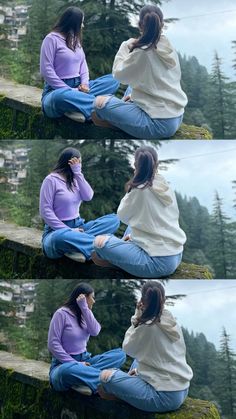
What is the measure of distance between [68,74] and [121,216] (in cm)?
68

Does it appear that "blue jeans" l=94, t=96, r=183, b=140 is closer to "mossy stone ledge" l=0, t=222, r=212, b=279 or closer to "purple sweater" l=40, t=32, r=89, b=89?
"purple sweater" l=40, t=32, r=89, b=89

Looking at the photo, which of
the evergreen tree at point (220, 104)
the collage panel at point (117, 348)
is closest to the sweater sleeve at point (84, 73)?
the evergreen tree at point (220, 104)

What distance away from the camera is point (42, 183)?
22.2ft

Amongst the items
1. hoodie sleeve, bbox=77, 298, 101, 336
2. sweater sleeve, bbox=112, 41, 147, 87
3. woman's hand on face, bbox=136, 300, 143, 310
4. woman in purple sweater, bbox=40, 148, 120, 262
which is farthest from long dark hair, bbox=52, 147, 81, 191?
woman's hand on face, bbox=136, 300, 143, 310

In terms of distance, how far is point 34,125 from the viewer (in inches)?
273

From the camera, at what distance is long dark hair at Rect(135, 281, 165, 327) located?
6.36m

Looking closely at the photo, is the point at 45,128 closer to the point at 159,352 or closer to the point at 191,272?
the point at 191,272

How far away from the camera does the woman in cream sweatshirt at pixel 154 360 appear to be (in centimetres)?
638

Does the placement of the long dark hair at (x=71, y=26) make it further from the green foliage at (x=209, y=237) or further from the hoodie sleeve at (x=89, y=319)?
the hoodie sleeve at (x=89, y=319)

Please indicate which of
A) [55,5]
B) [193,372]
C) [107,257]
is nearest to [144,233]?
[107,257]

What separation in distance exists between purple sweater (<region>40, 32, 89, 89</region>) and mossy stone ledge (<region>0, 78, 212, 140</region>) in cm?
19

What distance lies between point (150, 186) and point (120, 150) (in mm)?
340

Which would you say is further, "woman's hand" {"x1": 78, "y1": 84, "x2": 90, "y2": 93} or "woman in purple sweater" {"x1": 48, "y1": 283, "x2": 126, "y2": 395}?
"woman's hand" {"x1": 78, "y1": 84, "x2": 90, "y2": 93}

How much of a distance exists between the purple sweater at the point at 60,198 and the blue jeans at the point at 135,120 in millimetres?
251
